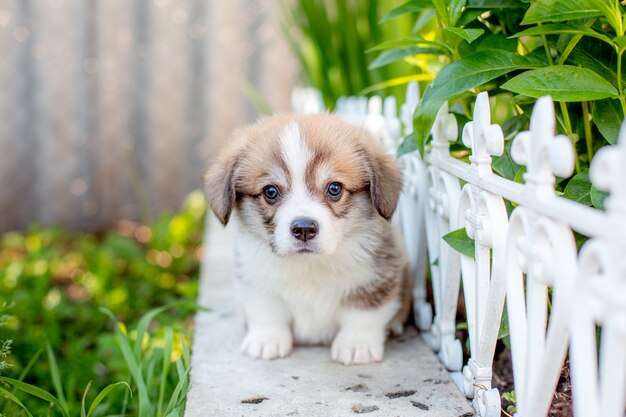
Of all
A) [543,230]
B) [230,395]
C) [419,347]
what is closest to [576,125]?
[543,230]

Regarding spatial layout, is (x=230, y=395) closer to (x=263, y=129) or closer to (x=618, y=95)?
(x=263, y=129)

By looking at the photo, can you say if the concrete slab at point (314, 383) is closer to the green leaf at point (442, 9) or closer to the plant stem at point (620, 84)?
the plant stem at point (620, 84)

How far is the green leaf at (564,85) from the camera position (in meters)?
1.71

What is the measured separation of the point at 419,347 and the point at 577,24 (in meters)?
1.30

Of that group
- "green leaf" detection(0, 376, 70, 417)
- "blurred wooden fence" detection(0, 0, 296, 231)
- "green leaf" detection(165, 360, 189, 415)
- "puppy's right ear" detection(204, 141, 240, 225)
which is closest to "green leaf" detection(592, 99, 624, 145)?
"puppy's right ear" detection(204, 141, 240, 225)

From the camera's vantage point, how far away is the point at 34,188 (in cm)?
545

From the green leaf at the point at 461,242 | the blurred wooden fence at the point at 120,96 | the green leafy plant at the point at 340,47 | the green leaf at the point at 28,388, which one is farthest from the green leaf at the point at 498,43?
the blurred wooden fence at the point at 120,96

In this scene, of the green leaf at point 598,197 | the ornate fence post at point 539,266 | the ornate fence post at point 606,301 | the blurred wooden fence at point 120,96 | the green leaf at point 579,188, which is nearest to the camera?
the ornate fence post at point 606,301

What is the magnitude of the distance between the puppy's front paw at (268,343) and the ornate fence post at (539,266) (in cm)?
103

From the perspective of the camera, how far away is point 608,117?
74.0 inches

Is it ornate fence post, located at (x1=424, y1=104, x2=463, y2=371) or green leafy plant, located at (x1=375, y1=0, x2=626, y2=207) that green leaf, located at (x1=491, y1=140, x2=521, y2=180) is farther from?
ornate fence post, located at (x1=424, y1=104, x2=463, y2=371)

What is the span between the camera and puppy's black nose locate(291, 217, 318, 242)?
222 centimetres

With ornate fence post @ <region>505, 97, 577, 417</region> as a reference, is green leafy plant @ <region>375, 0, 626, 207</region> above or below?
above

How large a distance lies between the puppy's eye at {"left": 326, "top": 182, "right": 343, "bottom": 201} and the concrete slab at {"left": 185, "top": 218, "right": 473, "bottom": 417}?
0.59m
